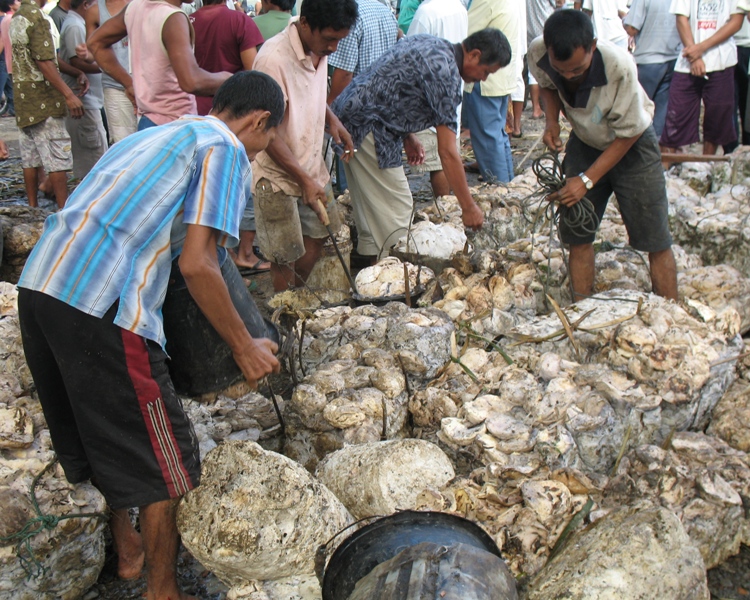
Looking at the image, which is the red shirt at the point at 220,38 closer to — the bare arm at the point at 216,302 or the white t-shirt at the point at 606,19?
the bare arm at the point at 216,302

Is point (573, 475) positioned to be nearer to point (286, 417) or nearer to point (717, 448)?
point (717, 448)

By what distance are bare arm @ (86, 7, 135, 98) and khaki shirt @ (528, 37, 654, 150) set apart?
8.86 ft

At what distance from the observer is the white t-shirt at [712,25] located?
22.7ft

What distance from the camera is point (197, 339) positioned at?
2.54 metres

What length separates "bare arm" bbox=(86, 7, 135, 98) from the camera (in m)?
4.51

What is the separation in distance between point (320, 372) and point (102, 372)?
50.0 inches

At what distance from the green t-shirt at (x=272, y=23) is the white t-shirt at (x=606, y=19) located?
165 inches

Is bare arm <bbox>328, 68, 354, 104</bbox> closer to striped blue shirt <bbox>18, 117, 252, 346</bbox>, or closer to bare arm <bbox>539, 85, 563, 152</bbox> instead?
bare arm <bbox>539, 85, 563, 152</bbox>

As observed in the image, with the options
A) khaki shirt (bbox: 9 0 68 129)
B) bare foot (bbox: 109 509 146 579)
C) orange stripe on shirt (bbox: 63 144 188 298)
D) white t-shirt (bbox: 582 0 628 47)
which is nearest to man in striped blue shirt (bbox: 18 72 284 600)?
orange stripe on shirt (bbox: 63 144 188 298)

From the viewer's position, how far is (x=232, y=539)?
2350 mm

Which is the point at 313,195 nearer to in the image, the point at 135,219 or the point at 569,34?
the point at 569,34

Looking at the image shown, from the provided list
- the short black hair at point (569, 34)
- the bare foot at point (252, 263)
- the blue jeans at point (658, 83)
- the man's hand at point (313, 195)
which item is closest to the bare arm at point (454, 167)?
the man's hand at point (313, 195)

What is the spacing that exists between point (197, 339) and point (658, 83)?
692cm

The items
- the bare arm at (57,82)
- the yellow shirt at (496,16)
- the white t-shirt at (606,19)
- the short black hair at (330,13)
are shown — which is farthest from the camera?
the white t-shirt at (606,19)
